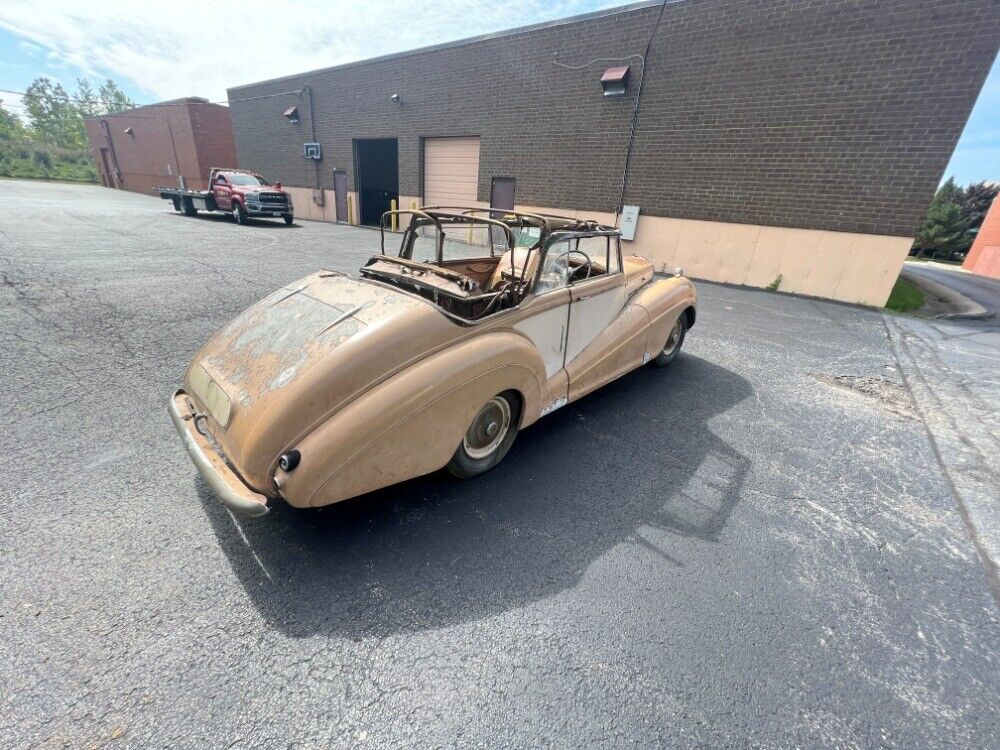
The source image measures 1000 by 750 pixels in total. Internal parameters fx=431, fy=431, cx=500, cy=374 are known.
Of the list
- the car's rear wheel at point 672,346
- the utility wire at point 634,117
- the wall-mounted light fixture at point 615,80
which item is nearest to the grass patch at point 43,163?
the wall-mounted light fixture at point 615,80

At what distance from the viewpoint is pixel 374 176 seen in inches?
814

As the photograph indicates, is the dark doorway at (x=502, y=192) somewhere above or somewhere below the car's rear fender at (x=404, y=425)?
above

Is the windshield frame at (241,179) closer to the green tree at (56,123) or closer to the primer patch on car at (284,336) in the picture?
the primer patch on car at (284,336)

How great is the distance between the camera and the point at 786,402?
14.3 feet

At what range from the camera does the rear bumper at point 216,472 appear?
199cm

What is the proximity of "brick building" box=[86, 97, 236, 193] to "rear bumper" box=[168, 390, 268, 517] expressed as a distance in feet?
111

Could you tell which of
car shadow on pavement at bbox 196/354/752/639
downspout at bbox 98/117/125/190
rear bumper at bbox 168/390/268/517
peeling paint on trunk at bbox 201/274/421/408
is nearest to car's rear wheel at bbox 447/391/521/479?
car shadow on pavement at bbox 196/354/752/639

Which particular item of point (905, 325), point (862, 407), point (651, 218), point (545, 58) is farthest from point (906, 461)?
point (545, 58)

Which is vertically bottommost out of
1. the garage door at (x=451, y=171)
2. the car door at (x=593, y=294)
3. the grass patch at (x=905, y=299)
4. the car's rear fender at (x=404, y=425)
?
the grass patch at (x=905, y=299)

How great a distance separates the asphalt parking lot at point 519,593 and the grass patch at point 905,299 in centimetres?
776

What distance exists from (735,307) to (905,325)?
2910 mm

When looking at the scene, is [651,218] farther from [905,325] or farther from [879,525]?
[879,525]

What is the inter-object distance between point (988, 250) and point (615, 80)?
27.9 metres

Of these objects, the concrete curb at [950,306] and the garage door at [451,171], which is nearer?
the concrete curb at [950,306]
